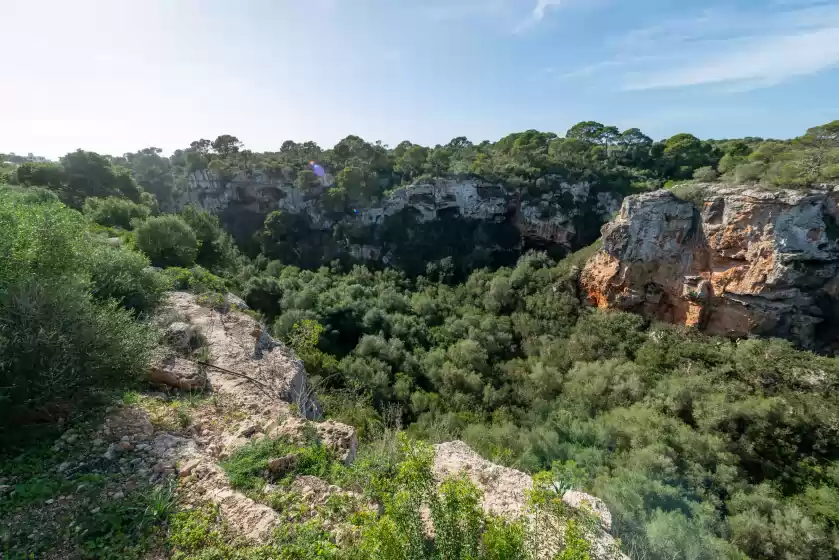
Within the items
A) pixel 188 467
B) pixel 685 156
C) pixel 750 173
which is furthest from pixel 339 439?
pixel 685 156

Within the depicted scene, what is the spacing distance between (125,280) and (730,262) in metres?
25.9

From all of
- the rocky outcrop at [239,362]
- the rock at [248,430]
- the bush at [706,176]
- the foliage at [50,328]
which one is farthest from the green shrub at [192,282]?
the bush at [706,176]

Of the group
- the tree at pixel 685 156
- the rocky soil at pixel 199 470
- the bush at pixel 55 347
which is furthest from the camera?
the tree at pixel 685 156

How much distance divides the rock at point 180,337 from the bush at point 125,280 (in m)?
0.93

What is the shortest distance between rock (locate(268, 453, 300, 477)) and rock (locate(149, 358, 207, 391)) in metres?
2.77

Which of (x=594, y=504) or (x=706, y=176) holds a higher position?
(x=706, y=176)

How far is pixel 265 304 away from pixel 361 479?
18.3m

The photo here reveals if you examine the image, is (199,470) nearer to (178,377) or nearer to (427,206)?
(178,377)

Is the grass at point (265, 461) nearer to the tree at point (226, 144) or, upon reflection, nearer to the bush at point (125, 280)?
the bush at point (125, 280)

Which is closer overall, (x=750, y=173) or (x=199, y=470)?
(x=199, y=470)

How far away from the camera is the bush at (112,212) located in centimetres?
1703

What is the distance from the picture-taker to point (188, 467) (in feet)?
14.3

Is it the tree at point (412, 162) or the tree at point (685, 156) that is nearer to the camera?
the tree at point (685, 156)

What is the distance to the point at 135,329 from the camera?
558 centimetres
